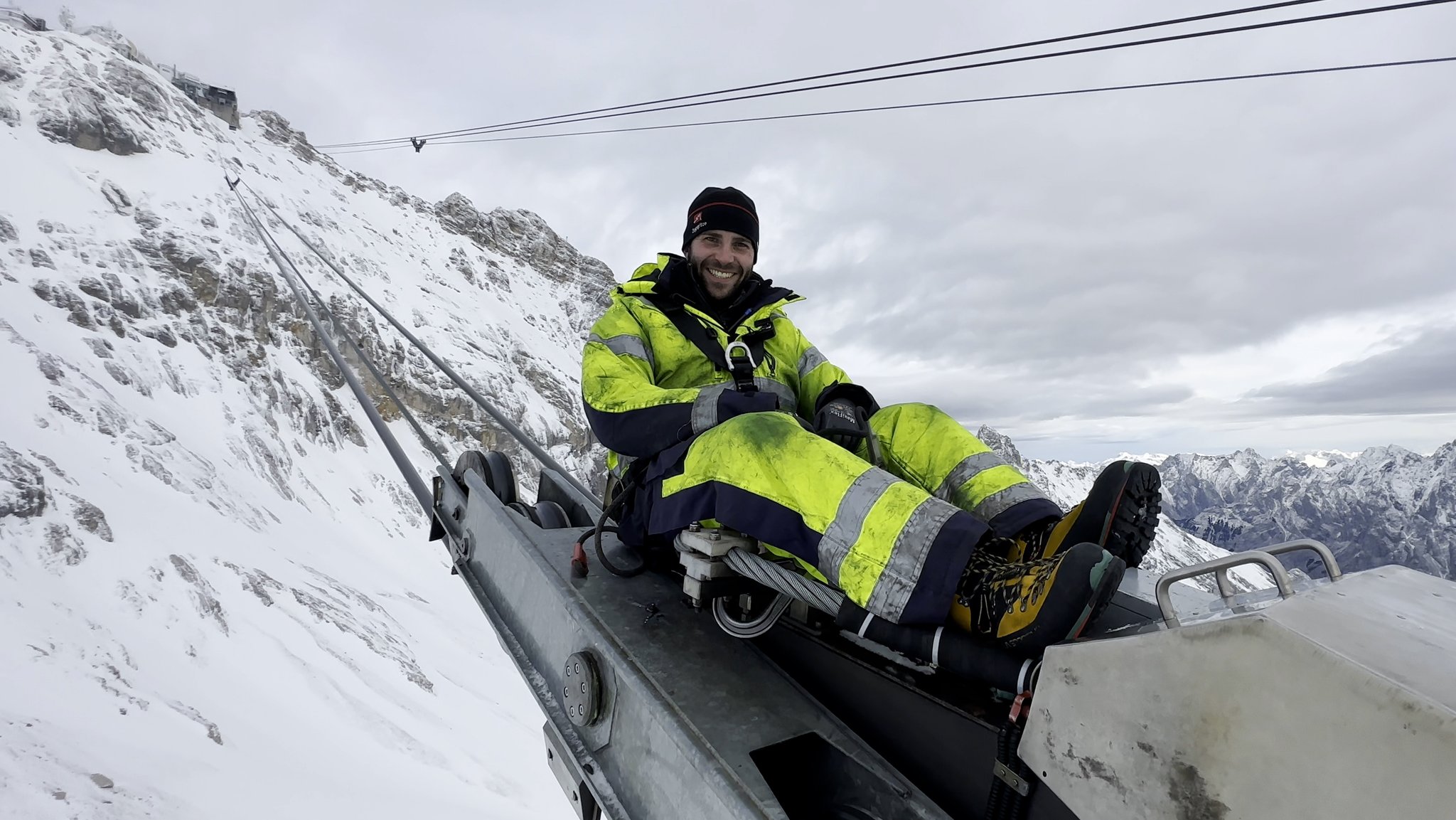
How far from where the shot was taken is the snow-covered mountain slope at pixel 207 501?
762 centimetres

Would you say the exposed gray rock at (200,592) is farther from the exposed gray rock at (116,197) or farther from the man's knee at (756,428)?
the exposed gray rock at (116,197)

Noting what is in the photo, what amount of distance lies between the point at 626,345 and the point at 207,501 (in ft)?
67.6

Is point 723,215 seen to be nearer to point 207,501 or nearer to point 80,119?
point 207,501

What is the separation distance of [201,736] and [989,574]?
945 centimetres

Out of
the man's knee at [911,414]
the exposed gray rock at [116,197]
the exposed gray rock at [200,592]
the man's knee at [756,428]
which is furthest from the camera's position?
the exposed gray rock at [116,197]

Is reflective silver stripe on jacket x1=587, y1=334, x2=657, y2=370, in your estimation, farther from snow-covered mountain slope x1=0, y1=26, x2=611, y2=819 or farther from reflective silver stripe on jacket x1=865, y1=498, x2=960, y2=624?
snow-covered mountain slope x1=0, y1=26, x2=611, y2=819

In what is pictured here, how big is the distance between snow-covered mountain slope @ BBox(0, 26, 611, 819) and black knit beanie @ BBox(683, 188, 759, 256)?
19.9 feet

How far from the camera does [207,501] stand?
17.8 meters

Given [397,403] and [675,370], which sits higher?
[675,370]

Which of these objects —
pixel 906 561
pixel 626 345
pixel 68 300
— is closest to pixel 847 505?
pixel 906 561

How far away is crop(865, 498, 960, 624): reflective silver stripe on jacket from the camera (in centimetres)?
141

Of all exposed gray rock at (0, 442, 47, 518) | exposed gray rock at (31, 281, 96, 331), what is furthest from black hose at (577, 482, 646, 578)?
exposed gray rock at (31, 281, 96, 331)

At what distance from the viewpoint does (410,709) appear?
1195 cm

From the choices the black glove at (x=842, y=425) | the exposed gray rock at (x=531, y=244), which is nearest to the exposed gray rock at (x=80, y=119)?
the exposed gray rock at (x=531, y=244)
